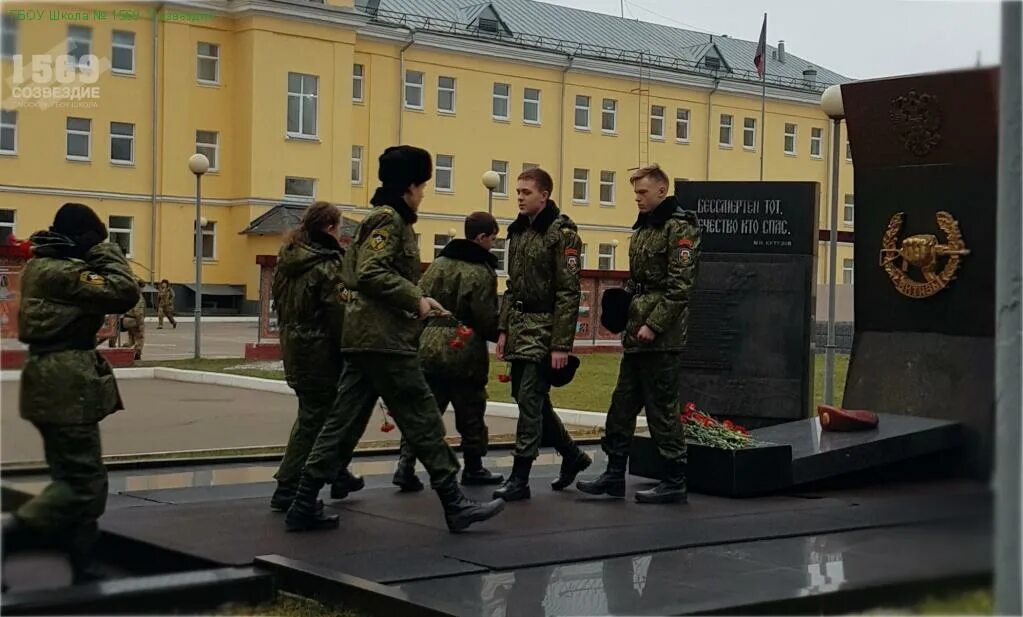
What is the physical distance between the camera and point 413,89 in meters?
30.0

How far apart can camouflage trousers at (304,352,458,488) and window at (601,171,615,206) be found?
25.2 m

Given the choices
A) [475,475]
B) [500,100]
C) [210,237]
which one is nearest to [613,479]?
[475,475]

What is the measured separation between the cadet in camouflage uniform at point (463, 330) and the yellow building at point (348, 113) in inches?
70.2

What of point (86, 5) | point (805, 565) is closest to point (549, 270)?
point (805, 565)

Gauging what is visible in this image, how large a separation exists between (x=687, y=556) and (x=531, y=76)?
2306 centimetres

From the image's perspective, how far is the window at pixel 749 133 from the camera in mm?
17384

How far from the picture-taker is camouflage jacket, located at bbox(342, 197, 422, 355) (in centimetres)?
645

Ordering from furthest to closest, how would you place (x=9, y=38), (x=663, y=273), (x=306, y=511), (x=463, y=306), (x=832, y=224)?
(x=832, y=224)
(x=463, y=306)
(x=663, y=273)
(x=306, y=511)
(x=9, y=38)

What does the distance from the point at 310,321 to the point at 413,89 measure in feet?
76.1

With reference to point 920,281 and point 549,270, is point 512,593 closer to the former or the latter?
point 549,270

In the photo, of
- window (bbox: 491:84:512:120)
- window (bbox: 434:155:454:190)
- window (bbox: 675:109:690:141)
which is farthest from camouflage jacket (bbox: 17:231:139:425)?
window (bbox: 434:155:454:190)

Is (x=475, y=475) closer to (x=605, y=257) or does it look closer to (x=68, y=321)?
(x=68, y=321)

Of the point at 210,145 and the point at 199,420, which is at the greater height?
the point at 210,145

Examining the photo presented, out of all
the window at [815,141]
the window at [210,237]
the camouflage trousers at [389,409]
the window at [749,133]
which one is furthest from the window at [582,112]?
the camouflage trousers at [389,409]
